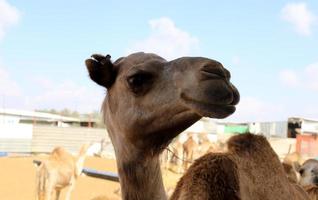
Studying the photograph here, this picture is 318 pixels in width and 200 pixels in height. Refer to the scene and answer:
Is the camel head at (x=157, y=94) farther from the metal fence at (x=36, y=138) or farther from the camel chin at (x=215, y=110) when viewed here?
the metal fence at (x=36, y=138)

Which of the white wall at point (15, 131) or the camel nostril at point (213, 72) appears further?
the white wall at point (15, 131)

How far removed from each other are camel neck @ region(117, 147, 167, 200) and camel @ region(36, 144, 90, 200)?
33.1 feet

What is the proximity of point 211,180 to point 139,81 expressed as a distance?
2.85ft

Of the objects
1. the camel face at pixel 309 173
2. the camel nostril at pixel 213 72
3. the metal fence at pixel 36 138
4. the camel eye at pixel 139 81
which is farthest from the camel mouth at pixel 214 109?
the metal fence at pixel 36 138

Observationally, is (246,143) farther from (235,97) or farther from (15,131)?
(15,131)

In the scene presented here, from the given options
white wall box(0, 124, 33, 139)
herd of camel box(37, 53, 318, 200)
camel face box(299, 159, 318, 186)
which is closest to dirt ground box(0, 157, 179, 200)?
camel face box(299, 159, 318, 186)

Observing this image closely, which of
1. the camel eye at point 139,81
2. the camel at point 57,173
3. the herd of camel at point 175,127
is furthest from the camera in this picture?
the camel at point 57,173

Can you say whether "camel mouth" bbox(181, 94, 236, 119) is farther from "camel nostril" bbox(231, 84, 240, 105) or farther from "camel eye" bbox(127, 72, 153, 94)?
"camel eye" bbox(127, 72, 153, 94)

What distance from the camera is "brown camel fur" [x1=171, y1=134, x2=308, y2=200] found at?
5.94 ft

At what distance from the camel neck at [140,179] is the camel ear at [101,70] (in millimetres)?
503

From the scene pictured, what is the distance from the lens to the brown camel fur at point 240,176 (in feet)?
5.94

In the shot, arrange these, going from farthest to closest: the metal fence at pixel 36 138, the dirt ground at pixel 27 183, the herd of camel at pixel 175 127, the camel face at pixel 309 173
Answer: the metal fence at pixel 36 138
the dirt ground at pixel 27 183
the camel face at pixel 309 173
the herd of camel at pixel 175 127

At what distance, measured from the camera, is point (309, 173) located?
673 centimetres

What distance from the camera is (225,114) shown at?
2004 mm
